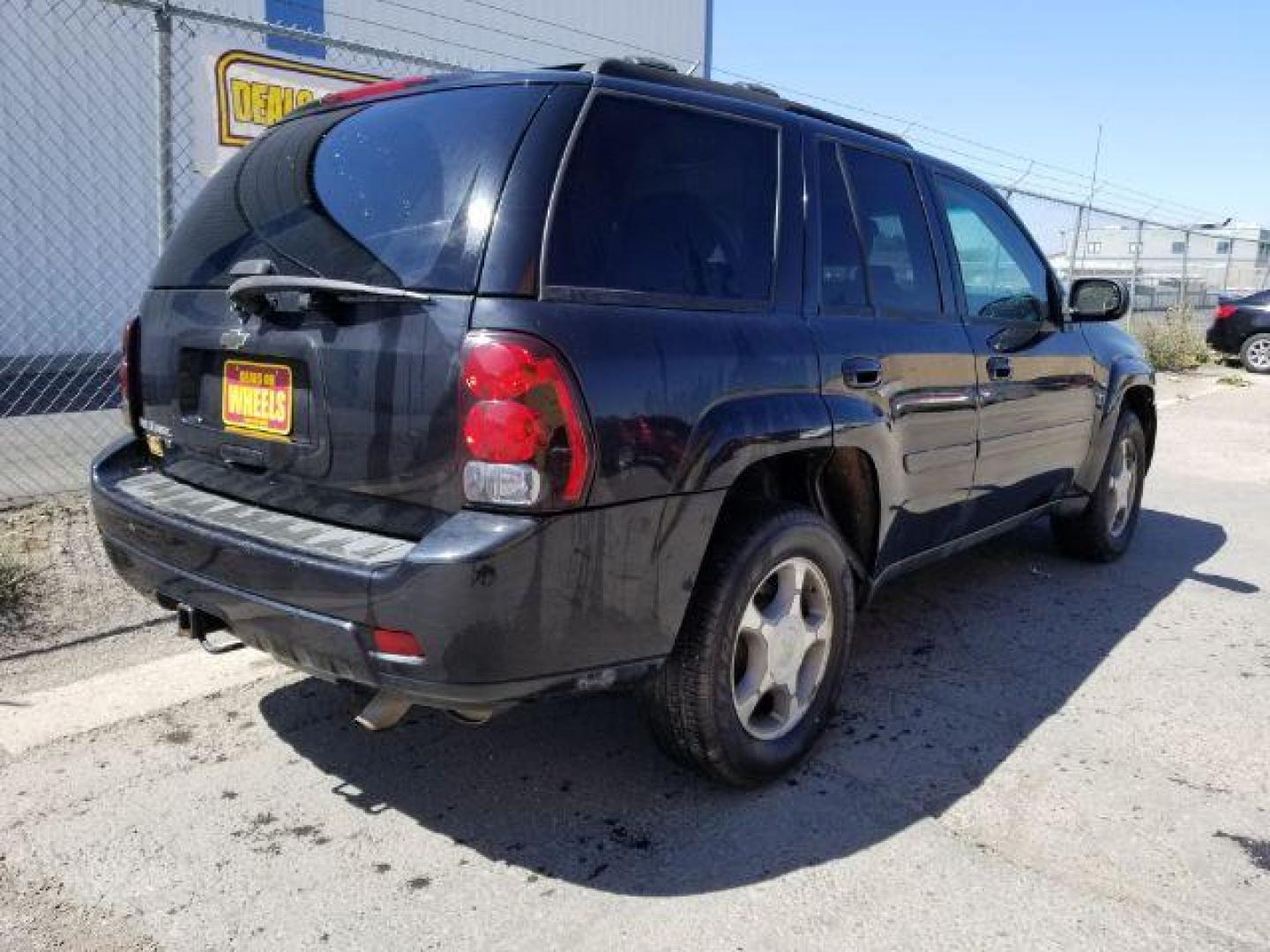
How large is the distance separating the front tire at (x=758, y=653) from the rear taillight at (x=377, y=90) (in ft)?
4.90

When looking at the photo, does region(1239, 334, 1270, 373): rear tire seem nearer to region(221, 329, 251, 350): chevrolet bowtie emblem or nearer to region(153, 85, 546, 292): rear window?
region(153, 85, 546, 292): rear window

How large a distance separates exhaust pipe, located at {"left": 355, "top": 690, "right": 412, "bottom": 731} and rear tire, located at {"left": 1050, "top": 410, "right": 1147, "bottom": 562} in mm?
3760

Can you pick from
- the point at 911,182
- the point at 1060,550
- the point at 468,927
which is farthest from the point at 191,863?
the point at 1060,550

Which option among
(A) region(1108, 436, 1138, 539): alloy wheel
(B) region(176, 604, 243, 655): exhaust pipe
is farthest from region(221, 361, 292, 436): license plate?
(A) region(1108, 436, 1138, 539): alloy wheel

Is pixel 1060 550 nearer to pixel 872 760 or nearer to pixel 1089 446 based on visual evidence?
pixel 1089 446

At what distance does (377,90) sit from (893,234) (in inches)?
69.6

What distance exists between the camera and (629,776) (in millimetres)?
3035

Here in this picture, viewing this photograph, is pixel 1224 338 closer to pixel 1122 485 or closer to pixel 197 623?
pixel 1122 485

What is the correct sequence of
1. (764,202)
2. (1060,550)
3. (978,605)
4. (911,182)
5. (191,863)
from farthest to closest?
(1060,550), (978,605), (911,182), (764,202), (191,863)

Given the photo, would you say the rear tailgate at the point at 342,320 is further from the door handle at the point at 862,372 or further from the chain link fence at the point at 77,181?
the chain link fence at the point at 77,181

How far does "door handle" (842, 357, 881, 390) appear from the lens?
3.12m

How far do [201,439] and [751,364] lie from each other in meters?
1.50

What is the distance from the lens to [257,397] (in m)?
2.65

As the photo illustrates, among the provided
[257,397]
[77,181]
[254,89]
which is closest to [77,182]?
[77,181]
